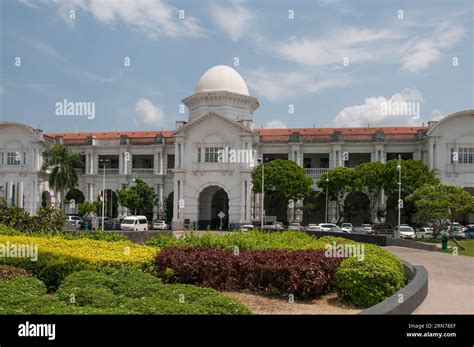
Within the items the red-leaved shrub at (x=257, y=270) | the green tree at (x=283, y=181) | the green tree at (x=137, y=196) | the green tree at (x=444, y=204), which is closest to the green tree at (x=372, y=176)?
the green tree at (x=283, y=181)

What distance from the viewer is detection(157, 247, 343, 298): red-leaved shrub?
11.5m

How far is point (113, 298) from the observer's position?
922 cm

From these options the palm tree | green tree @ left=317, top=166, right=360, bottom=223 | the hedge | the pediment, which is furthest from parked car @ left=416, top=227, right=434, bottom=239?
the palm tree

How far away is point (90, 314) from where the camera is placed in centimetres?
768

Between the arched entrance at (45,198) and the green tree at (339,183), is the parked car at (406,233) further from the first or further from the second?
the arched entrance at (45,198)

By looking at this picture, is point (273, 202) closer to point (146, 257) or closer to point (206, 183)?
point (206, 183)

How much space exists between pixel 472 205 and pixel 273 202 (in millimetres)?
25653

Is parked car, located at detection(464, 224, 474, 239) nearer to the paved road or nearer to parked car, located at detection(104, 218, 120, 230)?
the paved road

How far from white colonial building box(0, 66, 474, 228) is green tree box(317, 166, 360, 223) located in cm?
353

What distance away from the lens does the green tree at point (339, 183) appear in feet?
160

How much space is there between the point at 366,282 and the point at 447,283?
497cm

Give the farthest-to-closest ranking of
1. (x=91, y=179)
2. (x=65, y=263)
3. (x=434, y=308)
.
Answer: (x=91, y=179) < (x=65, y=263) < (x=434, y=308)
